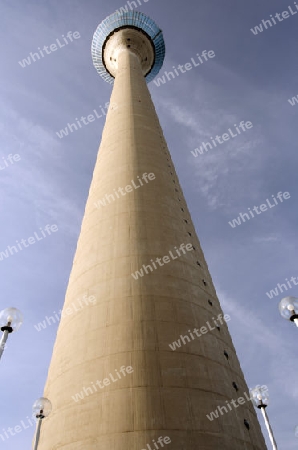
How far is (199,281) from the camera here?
15805mm

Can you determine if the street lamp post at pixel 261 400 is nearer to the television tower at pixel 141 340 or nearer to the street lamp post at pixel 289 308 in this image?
the television tower at pixel 141 340

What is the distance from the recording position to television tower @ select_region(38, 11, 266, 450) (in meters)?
10.2

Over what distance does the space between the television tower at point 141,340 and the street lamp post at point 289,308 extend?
4.04 meters

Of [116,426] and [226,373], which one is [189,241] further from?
[116,426]

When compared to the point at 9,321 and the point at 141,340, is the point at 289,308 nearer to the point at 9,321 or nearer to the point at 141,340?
the point at 141,340

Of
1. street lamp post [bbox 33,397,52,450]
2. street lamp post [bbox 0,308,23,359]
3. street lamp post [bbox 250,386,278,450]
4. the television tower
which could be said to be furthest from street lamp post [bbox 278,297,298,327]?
street lamp post [bbox 33,397,52,450]

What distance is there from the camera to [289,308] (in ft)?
29.9

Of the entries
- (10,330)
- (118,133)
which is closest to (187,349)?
(10,330)

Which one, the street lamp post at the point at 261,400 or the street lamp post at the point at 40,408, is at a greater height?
the street lamp post at the point at 40,408

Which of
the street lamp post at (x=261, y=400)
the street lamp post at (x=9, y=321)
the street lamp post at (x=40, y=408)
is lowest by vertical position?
the street lamp post at (x=261, y=400)

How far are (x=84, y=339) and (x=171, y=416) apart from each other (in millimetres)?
4263

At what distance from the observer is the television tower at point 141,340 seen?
33.5 feet

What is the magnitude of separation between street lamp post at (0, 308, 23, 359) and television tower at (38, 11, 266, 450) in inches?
130

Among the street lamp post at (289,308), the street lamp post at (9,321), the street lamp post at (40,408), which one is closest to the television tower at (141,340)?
the street lamp post at (40,408)
